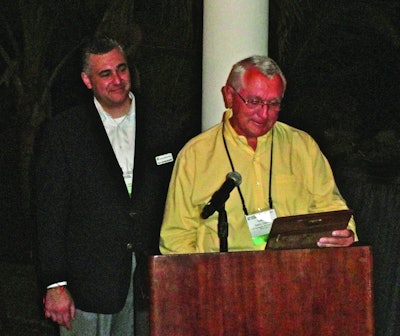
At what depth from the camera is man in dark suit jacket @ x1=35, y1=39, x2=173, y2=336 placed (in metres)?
Result: 3.51

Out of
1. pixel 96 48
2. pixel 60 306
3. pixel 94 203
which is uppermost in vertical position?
pixel 96 48

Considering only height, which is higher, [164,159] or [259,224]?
[164,159]

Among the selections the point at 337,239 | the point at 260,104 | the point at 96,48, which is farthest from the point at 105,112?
the point at 337,239

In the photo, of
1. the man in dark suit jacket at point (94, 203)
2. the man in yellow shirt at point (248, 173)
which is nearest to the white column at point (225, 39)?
the man in dark suit jacket at point (94, 203)

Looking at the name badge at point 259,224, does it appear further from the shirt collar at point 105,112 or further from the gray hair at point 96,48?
the gray hair at point 96,48

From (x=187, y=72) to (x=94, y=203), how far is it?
506 centimetres

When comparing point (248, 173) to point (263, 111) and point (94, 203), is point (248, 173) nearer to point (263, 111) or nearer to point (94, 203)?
point (263, 111)

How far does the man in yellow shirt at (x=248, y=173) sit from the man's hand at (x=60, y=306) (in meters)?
0.52

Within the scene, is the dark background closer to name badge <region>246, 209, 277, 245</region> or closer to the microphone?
name badge <region>246, 209, 277, 245</region>

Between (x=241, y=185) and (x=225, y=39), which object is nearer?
Result: (x=241, y=185)

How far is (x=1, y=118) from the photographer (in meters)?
12.5

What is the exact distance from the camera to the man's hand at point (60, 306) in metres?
3.48

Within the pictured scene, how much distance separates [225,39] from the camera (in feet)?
13.9

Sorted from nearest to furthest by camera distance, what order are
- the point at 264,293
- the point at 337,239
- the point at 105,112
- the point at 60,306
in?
the point at 264,293 → the point at 337,239 → the point at 60,306 → the point at 105,112
